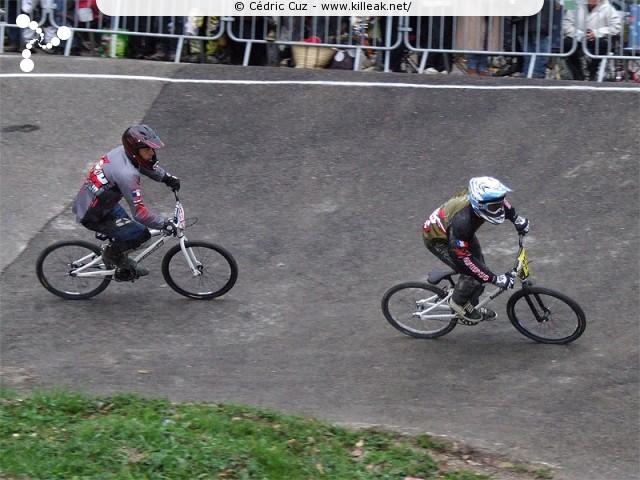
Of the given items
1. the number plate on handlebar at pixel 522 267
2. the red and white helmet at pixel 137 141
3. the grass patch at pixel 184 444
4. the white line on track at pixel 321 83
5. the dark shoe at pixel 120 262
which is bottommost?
the grass patch at pixel 184 444

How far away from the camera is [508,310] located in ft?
31.5

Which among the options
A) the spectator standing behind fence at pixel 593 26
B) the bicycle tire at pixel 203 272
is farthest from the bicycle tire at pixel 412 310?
the spectator standing behind fence at pixel 593 26

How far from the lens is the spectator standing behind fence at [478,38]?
15.0m

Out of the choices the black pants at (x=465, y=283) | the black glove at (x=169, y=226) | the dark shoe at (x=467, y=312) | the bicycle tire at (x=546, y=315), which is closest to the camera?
the bicycle tire at (x=546, y=315)

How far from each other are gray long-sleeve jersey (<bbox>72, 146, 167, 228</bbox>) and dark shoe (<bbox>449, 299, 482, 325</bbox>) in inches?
121

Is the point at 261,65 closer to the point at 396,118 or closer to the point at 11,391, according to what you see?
the point at 396,118

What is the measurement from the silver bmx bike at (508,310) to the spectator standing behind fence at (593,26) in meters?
6.52

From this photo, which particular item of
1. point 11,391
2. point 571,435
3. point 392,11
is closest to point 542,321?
point 571,435

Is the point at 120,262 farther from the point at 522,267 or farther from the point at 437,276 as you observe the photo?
the point at 522,267

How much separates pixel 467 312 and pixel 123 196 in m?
3.65

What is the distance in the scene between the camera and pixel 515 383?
8.79 metres

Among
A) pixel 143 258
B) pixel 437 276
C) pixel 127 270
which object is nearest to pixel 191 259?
pixel 143 258

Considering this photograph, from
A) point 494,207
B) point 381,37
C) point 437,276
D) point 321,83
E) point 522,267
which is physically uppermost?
point 381,37

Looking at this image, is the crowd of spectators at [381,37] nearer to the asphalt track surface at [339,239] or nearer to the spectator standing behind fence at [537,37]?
the spectator standing behind fence at [537,37]
